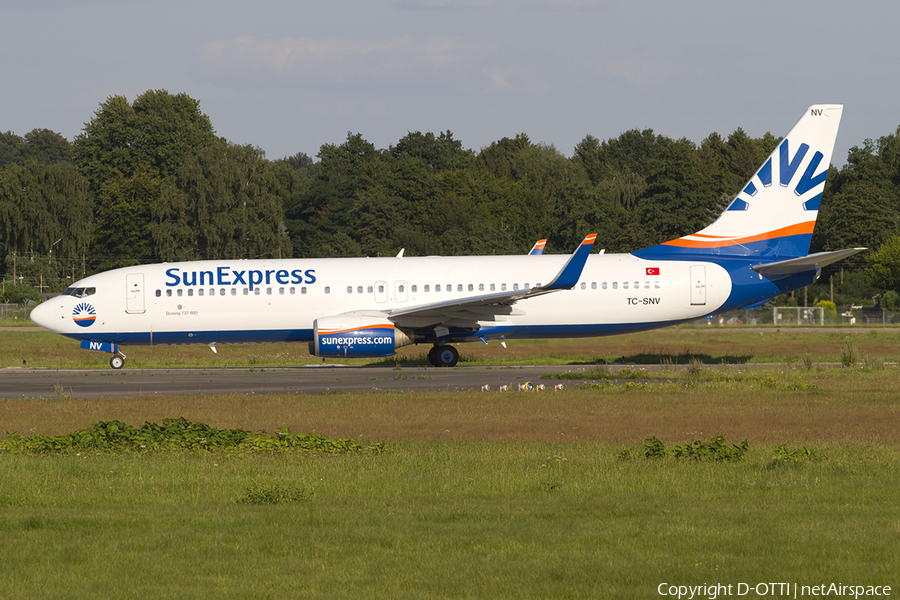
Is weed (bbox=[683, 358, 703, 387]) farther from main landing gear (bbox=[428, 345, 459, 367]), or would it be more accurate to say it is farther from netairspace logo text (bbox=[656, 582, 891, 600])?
netairspace logo text (bbox=[656, 582, 891, 600])

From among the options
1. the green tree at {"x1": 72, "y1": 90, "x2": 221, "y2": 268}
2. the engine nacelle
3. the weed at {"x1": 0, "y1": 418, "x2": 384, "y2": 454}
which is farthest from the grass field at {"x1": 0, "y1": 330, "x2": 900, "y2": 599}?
the green tree at {"x1": 72, "y1": 90, "x2": 221, "y2": 268}

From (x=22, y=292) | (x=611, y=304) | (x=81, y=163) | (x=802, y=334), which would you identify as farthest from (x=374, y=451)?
(x=81, y=163)

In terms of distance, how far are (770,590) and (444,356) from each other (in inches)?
1083

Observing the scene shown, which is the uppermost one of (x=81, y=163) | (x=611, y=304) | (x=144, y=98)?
(x=144, y=98)

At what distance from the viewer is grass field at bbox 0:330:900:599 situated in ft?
27.2

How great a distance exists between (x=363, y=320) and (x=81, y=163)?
9128 centimetres

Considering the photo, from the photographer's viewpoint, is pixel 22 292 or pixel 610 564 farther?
pixel 22 292

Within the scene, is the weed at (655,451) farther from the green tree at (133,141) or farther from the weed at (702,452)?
the green tree at (133,141)

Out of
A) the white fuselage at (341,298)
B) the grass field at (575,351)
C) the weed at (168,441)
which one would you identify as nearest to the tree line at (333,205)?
the grass field at (575,351)

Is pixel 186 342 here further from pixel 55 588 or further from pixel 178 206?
pixel 178 206

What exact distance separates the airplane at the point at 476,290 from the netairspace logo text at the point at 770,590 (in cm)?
2587

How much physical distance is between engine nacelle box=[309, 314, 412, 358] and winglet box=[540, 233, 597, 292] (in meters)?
5.37

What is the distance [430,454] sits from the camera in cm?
1559

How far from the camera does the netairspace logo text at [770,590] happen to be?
25.0 ft
